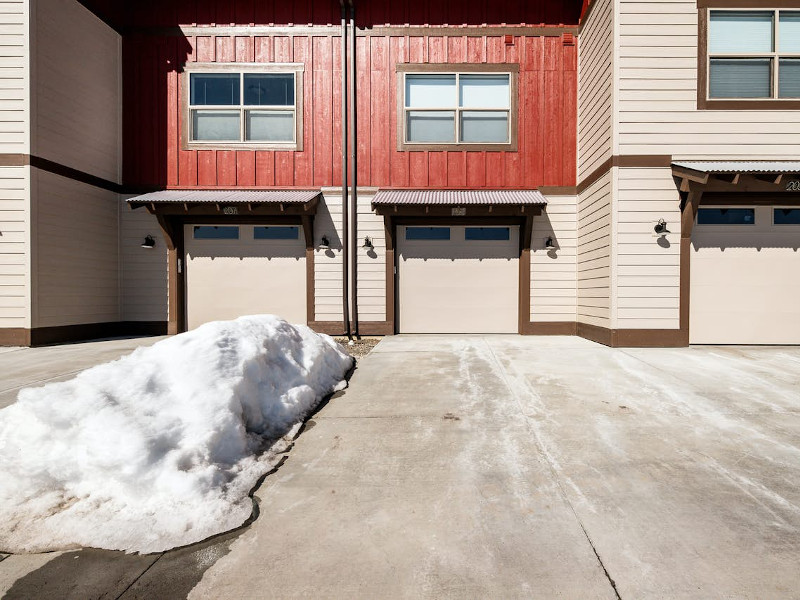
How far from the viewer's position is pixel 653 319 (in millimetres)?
6828

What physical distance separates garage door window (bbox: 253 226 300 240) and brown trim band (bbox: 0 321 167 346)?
3107mm

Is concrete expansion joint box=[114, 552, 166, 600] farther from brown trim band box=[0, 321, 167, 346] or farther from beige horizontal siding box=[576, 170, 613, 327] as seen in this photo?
brown trim band box=[0, 321, 167, 346]

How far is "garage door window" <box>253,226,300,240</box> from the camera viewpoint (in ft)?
28.5

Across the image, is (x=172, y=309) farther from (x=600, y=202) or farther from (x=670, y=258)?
(x=670, y=258)

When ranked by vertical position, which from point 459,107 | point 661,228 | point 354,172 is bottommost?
point 661,228

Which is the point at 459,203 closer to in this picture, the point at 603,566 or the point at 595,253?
the point at 595,253

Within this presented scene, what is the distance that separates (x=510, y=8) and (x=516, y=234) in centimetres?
518

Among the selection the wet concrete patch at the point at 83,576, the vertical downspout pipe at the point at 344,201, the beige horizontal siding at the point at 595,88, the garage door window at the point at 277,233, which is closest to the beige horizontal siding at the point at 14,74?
the garage door window at the point at 277,233

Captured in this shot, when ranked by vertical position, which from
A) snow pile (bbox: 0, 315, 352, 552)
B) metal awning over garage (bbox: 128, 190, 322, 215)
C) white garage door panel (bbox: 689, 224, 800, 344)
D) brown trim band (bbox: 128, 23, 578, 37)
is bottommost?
snow pile (bbox: 0, 315, 352, 552)

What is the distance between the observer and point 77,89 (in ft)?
25.7

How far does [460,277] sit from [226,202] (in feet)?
17.7

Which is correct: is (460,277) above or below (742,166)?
below

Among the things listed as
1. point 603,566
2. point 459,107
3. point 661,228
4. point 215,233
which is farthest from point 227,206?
point 661,228

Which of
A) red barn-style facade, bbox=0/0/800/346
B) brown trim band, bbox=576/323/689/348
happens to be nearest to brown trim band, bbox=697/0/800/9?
red barn-style facade, bbox=0/0/800/346
